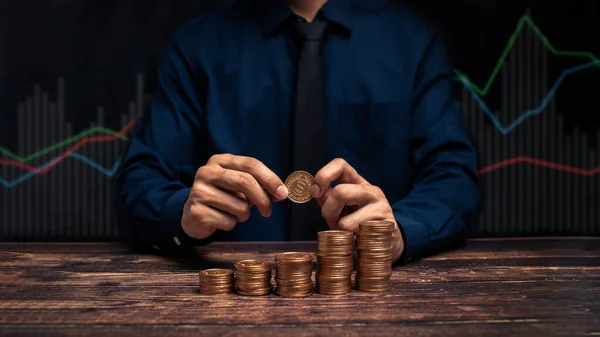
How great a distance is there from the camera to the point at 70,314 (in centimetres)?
118

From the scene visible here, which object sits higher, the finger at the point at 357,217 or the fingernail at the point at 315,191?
the fingernail at the point at 315,191

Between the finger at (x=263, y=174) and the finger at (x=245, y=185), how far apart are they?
11mm

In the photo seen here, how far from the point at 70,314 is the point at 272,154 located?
1242mm

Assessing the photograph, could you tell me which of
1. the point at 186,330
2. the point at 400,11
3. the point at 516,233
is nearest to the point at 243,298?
the point at 186,330

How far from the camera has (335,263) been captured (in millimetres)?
1353

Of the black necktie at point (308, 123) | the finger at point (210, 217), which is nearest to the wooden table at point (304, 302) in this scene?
the finger at point (210, 217)

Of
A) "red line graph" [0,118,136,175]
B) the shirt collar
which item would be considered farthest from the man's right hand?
"red line graph" [0,118,136,175]

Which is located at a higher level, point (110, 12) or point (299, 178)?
point (110, 12)

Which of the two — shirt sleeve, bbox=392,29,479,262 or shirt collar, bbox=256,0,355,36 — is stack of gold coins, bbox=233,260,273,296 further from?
shirt collar, bbox=256,0,355,36

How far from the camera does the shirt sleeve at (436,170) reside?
A: 6.07 feet

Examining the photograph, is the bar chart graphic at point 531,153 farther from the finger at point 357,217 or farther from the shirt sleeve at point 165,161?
the finger at point 357,217

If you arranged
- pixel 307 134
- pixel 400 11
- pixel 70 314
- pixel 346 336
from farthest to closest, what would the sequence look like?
→ pixel 400 11
pixel 307 134
pixel 70 314
pixel 346 336

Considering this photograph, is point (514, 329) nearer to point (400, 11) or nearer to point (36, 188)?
Answer: point (400, 11)

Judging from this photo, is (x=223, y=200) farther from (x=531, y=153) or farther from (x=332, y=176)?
(x=531, y=153)
